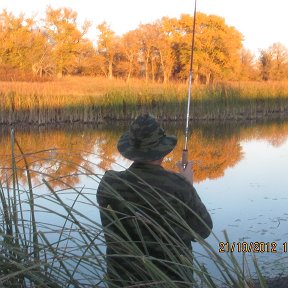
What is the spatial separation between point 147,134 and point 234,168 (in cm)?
662

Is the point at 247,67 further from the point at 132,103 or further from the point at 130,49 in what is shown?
the point at 132,103

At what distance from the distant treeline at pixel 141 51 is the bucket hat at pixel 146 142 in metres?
31.9

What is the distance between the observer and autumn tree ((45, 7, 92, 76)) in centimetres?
3897

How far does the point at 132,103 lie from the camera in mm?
16859

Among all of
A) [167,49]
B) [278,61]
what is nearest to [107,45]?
[167,49]

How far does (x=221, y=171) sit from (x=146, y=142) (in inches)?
248

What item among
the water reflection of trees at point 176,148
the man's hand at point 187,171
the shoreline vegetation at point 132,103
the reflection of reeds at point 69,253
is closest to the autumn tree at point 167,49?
the shoreline vegetation at point 132,103

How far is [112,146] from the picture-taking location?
34.6ft

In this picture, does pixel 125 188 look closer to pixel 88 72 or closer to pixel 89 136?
pixel 89 136

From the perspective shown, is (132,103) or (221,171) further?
(132,103)

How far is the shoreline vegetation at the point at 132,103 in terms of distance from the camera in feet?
48.5

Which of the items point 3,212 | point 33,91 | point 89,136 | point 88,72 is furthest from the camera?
point 88,72

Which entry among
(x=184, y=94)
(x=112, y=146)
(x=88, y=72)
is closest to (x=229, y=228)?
(x=112, y=146)

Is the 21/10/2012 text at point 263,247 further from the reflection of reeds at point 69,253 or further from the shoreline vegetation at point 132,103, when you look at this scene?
the shoreline vegetation at point 132,103
